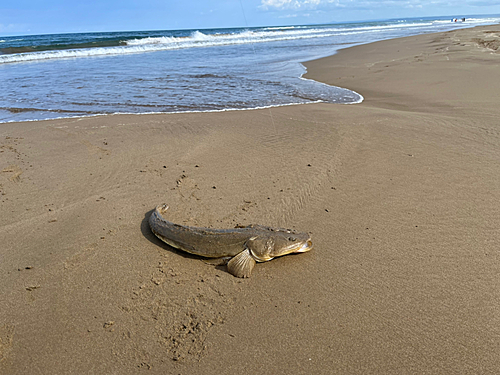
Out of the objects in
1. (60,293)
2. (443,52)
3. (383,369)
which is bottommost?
(383,369)

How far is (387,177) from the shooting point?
4.61 m

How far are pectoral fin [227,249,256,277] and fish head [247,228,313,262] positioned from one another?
0.07 m

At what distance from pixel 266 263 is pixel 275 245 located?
0.21 meters

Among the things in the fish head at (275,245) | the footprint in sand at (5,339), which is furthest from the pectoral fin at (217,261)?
the footprint in sand at (5,339)

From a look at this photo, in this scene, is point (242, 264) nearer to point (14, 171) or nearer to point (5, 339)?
point (5, 339)

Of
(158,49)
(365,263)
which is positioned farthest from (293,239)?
(158,49)

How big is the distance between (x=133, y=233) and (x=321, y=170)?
278 cm

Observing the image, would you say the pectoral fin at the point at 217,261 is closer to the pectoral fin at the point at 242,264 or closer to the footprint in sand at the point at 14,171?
the pectoral fin at the point at 242,264

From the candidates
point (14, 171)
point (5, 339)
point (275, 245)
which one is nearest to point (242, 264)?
point (275, 245)

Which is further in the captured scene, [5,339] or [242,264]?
[242,264]

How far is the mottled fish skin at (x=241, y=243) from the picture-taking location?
10.3 ft

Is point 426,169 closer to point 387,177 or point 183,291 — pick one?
point 387,177

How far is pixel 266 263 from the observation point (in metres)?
3.23

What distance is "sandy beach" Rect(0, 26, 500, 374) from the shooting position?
92.8 inches
